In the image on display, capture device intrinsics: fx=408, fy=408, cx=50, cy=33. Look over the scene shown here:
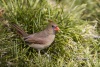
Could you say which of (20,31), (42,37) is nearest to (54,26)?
(42,37)

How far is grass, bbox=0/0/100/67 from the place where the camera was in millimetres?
6586

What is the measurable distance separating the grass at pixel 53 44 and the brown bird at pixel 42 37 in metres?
0.16

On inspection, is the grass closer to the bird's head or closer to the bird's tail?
the bird's tail

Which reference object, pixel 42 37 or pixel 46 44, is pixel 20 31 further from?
pixel 46 44

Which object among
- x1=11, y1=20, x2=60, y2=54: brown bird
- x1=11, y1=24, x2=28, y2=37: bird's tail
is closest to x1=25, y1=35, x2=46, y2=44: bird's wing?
x1=11, y1=20, x2=60, y2=54: brown bird

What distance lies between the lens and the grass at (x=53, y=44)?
6586mm

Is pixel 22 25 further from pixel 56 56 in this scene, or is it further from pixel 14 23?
pixel 56 56

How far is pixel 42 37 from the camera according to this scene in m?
6.72

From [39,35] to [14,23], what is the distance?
70 centimetres

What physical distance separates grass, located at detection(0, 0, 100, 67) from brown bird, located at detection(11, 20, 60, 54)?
156 mm

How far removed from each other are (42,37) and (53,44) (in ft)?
1.56

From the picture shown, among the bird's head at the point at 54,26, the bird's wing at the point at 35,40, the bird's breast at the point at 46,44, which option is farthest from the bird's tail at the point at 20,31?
the bird's head at the point at 54,26

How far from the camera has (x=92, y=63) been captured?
644 cm

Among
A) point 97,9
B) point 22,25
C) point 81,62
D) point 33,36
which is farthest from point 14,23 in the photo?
point 97,9
